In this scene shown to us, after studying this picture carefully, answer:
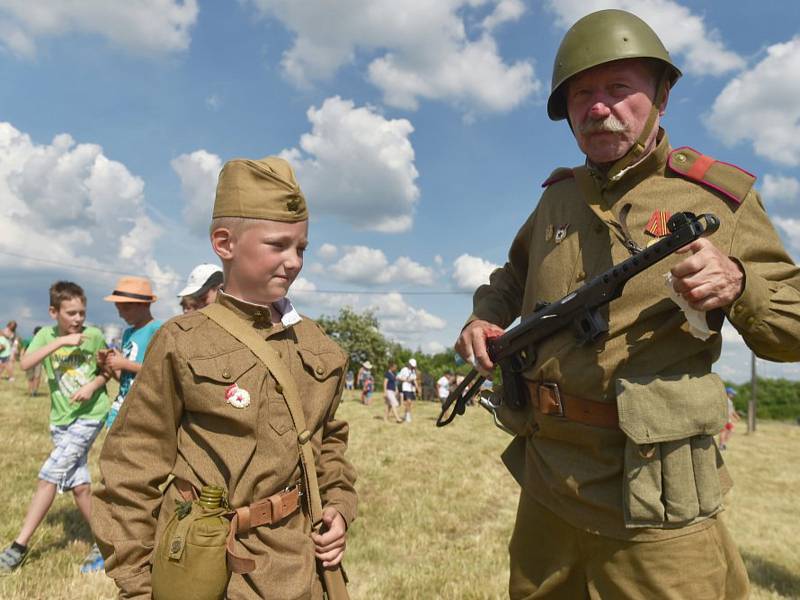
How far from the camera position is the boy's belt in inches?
69.2

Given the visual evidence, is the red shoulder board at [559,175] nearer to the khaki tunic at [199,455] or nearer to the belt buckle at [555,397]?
the belt buckle at [555,397]

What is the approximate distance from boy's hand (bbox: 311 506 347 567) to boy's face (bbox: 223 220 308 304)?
812 millimetres

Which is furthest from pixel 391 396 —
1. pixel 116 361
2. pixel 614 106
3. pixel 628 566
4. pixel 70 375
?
pixel 614 106

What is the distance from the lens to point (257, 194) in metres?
2.01

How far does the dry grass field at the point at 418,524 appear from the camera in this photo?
458 cm

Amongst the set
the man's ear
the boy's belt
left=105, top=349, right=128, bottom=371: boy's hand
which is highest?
the man's ear

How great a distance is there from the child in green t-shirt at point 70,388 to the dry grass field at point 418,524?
0.65 meters

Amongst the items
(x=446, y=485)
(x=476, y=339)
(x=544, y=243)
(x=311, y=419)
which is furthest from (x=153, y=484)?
(x=446, y=485)

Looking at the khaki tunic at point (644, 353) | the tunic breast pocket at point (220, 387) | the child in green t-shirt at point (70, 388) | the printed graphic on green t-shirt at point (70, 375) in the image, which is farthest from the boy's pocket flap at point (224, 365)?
the printed graphic on green t-shirt at point (70, 375)

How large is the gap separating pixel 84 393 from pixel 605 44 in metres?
4.88

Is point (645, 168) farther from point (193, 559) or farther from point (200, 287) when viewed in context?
point (200, 287)

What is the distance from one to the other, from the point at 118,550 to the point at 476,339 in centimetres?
158

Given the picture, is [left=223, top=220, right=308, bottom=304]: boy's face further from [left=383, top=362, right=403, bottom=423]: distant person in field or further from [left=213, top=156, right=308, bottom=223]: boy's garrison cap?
[left=383, top=362, right=403, bottom=423]: distant person in field

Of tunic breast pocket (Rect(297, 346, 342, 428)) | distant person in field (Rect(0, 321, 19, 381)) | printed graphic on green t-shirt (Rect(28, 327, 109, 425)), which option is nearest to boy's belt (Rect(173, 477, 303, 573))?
tunic breast pocket (Rect(297, 346, 342, 428))
